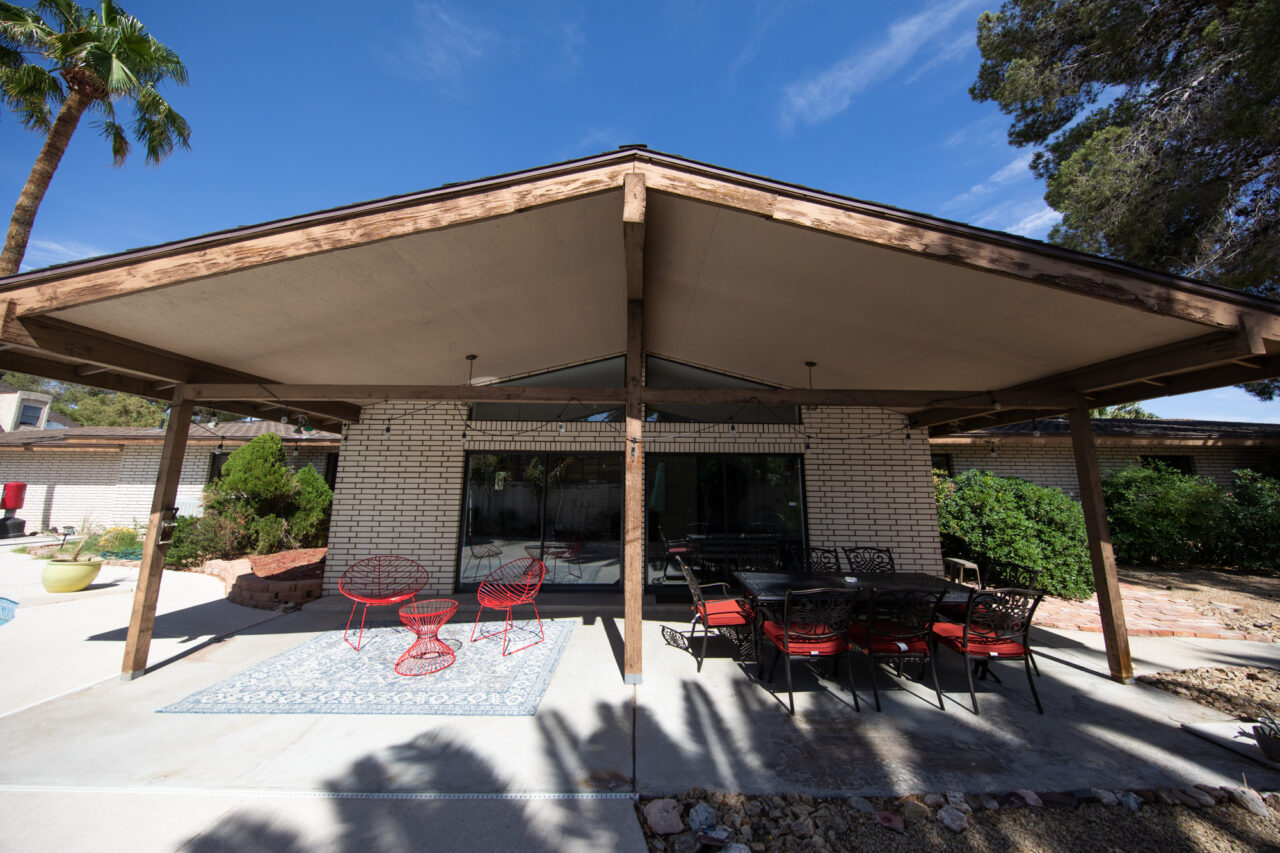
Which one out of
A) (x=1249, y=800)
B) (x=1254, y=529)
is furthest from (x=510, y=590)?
(x=1254, y=529)

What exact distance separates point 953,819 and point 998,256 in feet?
10.1

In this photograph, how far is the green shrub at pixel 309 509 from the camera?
31.0ft

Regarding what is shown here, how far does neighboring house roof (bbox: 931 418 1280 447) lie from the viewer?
8828mm

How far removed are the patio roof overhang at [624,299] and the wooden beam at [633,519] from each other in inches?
9.4

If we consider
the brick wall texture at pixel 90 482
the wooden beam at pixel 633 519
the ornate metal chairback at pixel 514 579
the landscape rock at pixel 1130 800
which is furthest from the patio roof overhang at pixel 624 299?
the brick wall texture at pixel 90 482

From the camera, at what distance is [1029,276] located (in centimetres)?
278

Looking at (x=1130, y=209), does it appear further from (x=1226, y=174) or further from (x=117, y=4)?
(x=117, y=4)

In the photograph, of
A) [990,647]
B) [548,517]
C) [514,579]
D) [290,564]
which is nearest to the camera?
[990,647]

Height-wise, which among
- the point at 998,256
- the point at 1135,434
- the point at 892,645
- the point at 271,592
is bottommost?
the point at 271,592

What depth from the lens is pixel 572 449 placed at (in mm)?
6879

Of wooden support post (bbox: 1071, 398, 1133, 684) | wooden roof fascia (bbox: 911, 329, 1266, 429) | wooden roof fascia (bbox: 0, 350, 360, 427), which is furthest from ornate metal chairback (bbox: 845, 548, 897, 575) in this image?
wooden roof fascia (bbox: 0, 350, 360, 427)

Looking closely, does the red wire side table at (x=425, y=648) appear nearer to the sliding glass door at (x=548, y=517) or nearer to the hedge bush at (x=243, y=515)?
the sliding glass door at (x=548, y=517)

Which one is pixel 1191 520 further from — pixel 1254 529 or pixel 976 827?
pixel 976 827

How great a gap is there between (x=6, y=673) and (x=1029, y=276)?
331 inches
